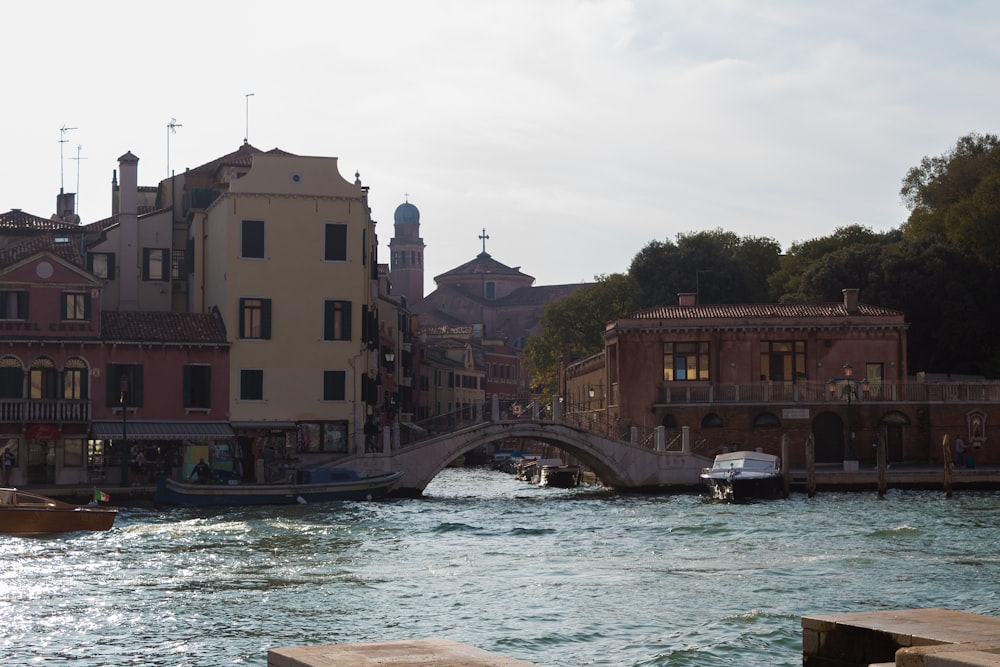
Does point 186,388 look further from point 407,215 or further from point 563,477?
point 407,215

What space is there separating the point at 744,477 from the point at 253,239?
1774 cm

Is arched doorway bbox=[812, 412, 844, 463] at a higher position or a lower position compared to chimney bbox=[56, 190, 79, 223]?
lower

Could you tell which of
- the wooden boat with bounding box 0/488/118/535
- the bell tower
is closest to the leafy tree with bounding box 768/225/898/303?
the wooden boat with bounding box 0/488/118/535

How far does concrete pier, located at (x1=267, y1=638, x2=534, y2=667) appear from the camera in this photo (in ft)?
34.3

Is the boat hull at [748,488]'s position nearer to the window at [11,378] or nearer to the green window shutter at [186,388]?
the green window shutter at [186,388]

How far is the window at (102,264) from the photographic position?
5472cm

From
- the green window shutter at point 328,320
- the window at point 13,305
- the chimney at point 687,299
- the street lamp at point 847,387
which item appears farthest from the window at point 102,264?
the street lamp at point 847,387

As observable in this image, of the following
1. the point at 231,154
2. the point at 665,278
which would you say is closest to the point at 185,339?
the point at 231,154

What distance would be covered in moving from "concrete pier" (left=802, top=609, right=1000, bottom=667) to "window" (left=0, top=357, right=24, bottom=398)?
37260mm

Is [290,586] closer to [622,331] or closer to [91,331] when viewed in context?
[91,331]

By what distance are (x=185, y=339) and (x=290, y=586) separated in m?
24.9

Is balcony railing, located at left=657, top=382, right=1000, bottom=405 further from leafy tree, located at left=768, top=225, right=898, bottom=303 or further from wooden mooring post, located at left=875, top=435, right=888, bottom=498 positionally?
leafy tree, located at left=768, top=225, right=898, bottom=303

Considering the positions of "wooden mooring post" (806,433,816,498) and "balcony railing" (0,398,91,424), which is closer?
"balcony railing" (0,398,91,424)

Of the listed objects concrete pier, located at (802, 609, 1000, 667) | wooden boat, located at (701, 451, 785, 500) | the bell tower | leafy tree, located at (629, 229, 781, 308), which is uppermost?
the bell tower
